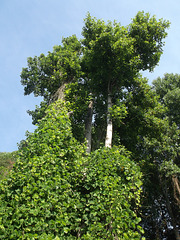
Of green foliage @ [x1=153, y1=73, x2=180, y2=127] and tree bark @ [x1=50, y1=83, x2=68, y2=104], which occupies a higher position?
green foliage @ [x1=153, y1=73, x2=180, y2=127]

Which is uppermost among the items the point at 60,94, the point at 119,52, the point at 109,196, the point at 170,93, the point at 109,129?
the point at 170,93

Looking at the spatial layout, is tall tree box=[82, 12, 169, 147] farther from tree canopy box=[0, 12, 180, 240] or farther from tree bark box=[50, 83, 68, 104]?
tree bark box=[50, 83, 68, 104]

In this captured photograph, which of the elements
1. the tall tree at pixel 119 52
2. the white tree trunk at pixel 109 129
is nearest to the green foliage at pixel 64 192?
the white tree trunk at pixel 109 129

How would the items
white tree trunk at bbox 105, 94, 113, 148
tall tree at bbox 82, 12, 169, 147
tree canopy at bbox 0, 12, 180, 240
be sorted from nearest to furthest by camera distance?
tree canopy at bbox 0, 12, 180, 240, white tree trunk at bbox 105, 94, 113, 148, tall tree at bbox 82, 12, 169, 147

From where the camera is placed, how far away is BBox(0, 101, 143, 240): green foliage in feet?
15.4

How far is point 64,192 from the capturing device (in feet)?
18.0

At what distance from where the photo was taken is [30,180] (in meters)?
5.15

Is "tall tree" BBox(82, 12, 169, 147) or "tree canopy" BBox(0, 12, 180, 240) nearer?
"tree canopy" BBox(0, 12, 180, 240)

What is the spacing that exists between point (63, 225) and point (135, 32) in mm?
10495

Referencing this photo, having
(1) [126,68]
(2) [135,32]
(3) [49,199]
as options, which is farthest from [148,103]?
(3) [49,199]

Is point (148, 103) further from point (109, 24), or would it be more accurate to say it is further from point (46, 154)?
point (46, 154)

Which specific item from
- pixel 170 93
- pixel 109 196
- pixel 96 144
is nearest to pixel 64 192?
pixel 109 196

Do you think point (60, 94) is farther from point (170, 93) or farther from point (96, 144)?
point (170, 93)

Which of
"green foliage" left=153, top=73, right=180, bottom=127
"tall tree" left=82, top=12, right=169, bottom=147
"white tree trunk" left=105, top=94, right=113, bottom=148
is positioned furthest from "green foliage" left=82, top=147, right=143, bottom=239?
"green foliage" left=153, top=73, right=180, bottom=127
